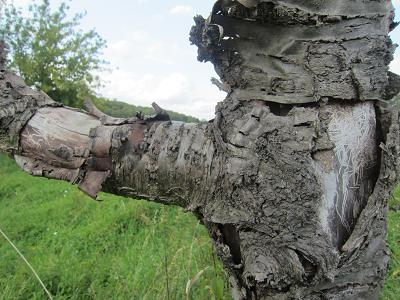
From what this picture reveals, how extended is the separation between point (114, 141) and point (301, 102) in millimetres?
567

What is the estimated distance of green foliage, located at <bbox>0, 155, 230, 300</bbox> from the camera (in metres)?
3.08

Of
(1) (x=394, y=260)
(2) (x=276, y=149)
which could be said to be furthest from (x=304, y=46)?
(1) (x=394, y=260)

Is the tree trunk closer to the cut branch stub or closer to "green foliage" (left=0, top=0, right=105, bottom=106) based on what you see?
the cut branch stub

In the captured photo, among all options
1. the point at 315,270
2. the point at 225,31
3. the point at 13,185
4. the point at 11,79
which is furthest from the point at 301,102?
the point at 13,185

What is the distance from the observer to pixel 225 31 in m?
1.35

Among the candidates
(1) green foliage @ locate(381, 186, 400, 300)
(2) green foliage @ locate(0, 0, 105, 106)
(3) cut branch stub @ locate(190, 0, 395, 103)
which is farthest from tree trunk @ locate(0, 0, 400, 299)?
(2) green foliage @ locate(0, 0, 105, 106)

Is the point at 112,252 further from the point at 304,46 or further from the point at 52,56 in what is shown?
the point at 52,56

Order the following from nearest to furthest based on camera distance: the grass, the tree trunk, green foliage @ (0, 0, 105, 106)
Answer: the tree trunk < the grass < green foliage @ (0, 0, 105, 106)

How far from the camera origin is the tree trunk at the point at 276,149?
1.18 metres

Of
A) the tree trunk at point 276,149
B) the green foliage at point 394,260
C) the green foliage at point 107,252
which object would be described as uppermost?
the tree trunk at point 276,149

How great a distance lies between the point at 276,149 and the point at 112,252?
4406 mm

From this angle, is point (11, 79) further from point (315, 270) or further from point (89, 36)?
point (89, 36)

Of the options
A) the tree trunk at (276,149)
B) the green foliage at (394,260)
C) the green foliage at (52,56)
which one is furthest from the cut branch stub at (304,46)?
the green foliage at (52,56)

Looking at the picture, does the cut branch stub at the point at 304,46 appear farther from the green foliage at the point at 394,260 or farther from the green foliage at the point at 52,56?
the green foliage at the point at 52,56
